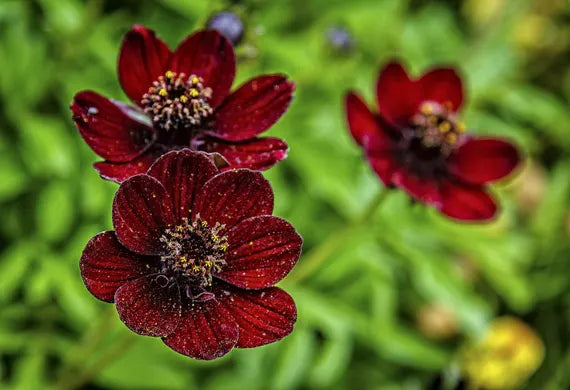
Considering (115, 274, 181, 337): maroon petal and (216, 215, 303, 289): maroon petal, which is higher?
(216, 215, 303, 289): maroon petal

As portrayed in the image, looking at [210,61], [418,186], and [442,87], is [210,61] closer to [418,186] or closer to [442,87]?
[418,186]

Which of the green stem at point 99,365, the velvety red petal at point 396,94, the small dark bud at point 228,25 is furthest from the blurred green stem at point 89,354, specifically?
the velvety red petal at point 396,94

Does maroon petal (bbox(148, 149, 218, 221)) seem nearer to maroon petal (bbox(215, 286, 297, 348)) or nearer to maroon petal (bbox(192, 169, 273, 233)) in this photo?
maroon petal (bbox(192, 169, 273, 233))

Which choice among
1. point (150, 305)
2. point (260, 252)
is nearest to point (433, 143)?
point (260, 252)

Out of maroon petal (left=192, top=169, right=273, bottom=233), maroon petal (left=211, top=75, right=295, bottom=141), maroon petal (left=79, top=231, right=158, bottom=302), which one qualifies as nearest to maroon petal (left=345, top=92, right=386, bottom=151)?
maroon petal (left=211, top=75, right=295, bottom=141)

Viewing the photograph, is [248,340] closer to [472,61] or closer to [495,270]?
[495,270]

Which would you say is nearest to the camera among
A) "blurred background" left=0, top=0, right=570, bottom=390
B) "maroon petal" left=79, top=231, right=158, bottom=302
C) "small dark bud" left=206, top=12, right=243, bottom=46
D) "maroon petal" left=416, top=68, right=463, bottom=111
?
"maroon petal" left=79, top=231, right=158, bottom=302

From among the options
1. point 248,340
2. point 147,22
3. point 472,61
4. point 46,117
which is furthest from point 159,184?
point 472,61
